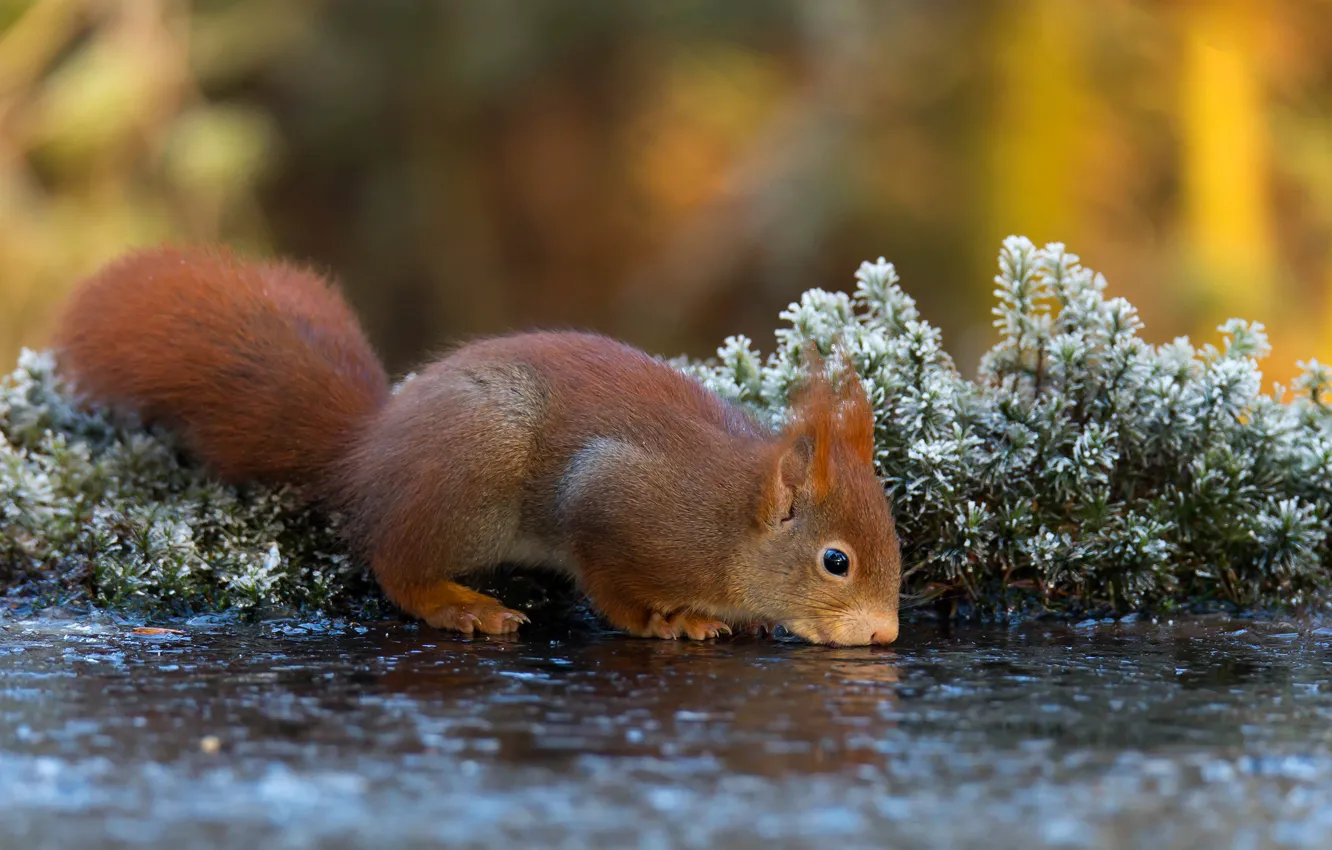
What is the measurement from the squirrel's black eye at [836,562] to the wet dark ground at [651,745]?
25cm

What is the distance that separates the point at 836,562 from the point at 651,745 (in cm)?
116

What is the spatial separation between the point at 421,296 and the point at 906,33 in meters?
3.94

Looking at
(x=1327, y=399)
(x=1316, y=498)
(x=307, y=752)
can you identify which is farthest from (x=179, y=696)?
(x=1327, y=399)

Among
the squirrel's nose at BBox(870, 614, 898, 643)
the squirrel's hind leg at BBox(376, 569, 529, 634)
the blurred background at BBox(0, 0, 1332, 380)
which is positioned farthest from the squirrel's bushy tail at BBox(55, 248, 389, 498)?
the blurred background at BBox(0, 0, 1332, 380)

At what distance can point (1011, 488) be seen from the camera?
3.38 metres

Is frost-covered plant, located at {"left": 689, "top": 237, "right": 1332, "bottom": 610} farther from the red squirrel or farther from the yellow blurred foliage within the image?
the yellow blurred foliage

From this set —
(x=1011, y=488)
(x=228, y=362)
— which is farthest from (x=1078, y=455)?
(x=228, y=362)

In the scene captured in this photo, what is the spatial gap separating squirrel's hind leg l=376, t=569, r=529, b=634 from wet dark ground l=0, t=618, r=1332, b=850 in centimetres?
21

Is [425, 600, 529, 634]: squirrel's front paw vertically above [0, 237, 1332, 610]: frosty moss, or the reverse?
[0, 237, 1332, 610]: frosty moss

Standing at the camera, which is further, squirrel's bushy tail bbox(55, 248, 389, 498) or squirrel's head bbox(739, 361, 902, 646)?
squirrel's bushy tail bbox(55, 248, 389, 498)

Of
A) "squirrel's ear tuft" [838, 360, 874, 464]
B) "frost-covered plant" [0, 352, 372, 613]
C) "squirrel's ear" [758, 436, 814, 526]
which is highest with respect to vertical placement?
"squirrel's ear tuft" [838, 360, 874, 464]

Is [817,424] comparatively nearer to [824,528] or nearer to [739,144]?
[824,528]

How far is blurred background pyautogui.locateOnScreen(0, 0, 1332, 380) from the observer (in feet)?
24.0

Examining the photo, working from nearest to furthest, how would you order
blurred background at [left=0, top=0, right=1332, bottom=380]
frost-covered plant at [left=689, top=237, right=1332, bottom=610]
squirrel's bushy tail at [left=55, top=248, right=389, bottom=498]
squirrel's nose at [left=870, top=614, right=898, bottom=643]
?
squirrel's nose at [left=870, top=614, right=898, bottom=643]
frost-covered plant at [left=689, top=237, right=1332, bottom=610]
squirrel's bushy tail at [left=55, top=248, right=389, bottom=498]
blurred background at [left=0, top=0, right=1332, bottom=380]
